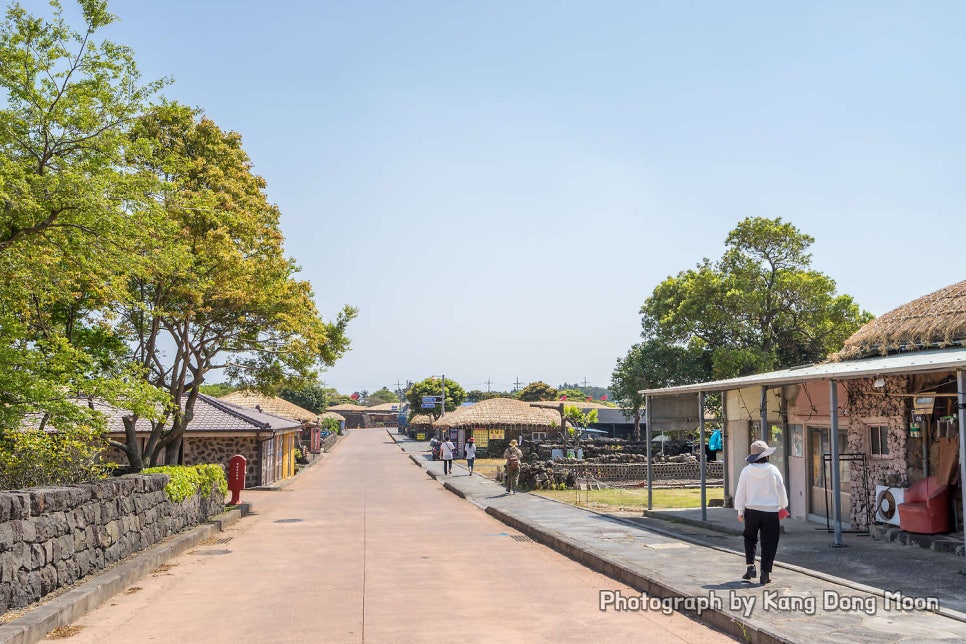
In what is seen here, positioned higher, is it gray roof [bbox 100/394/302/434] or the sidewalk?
gray roof [bbox 100/394/302/434]

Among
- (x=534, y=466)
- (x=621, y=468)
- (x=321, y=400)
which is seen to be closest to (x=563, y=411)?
(x=621, y=468)

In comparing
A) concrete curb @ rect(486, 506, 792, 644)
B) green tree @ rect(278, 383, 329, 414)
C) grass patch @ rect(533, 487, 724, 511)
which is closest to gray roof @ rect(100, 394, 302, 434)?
grass patch @ rect(533, 487, 724, 511)

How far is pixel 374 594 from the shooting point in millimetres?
10031

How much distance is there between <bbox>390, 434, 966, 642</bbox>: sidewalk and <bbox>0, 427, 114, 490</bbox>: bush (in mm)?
8003

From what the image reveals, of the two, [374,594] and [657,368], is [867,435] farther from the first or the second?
[657,368]

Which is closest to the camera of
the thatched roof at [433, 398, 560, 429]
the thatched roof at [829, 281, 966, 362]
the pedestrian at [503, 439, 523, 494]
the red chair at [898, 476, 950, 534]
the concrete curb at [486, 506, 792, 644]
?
the concrete curb at [486, 506, 792, 644]

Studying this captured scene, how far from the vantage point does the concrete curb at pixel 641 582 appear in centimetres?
Result: 747

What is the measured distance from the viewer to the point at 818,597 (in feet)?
29.1

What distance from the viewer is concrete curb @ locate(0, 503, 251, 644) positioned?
7555mm

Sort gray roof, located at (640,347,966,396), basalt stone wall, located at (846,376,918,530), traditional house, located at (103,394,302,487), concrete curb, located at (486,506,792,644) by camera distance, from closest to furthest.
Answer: concrete curb, located at (486,506,792,644) → gray roof, located at (640,347,966,396) → basalt stone wall, located at (846,376,918,530) → traditional house, located at (103,394,302,487)

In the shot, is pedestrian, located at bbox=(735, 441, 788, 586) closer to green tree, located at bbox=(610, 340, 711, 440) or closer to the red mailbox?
the red mailbox

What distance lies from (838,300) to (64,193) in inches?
1670

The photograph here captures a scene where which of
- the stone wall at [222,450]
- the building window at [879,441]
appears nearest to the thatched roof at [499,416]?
the stone wall at [222,450]

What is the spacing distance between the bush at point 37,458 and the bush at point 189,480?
9.90 ft
